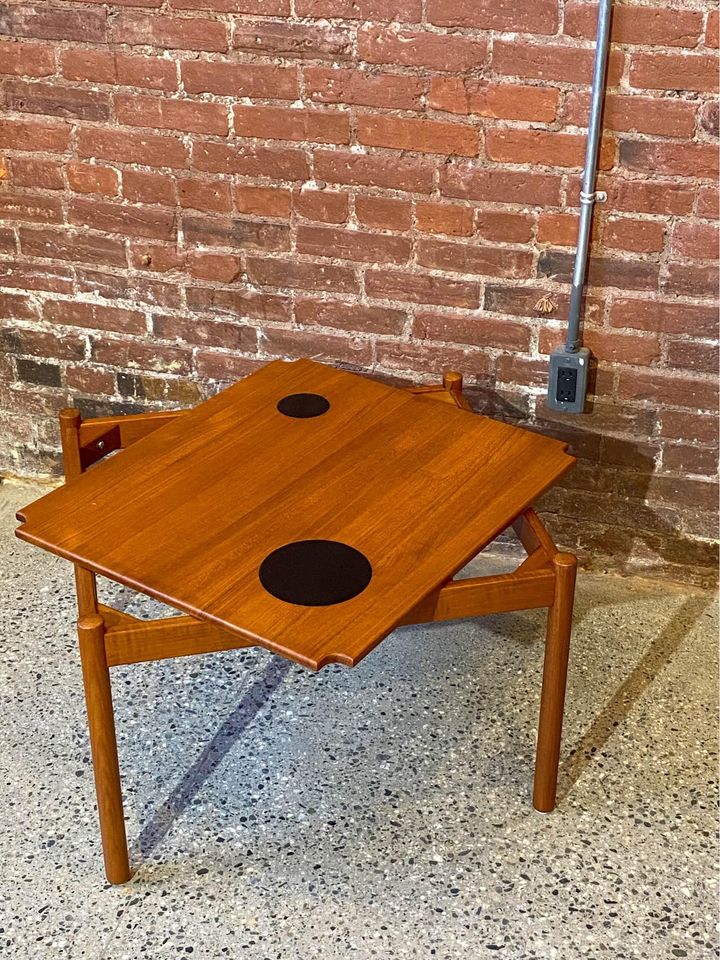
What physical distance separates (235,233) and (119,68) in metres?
0.43

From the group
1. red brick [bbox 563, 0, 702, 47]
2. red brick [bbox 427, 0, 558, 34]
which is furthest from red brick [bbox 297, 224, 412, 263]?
red brick [bbox 563, 0, 702, 47]

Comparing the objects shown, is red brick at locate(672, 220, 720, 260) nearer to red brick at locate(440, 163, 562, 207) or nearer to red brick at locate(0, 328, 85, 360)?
red brick at locate(440, 163, 562, 207)

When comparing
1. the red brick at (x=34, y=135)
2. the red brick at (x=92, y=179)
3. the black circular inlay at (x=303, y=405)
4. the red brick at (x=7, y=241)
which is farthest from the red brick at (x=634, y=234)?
the red brick at (x=7, y=241)

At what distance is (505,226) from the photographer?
2594 millimetres

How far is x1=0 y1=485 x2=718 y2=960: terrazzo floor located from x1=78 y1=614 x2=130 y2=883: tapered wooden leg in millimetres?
73

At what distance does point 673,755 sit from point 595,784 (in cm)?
19

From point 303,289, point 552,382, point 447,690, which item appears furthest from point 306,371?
point 447,690

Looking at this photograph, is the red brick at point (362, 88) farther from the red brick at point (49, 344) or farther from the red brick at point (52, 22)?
the red brick at point (49, 344)

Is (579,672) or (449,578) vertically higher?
(449,578)

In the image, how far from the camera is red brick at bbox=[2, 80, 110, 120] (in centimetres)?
270

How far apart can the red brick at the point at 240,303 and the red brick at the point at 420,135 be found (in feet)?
1.49

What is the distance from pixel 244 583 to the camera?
196 centimetres

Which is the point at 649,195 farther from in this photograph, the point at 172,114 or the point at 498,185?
the point at 172,114

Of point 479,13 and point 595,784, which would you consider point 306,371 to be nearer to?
point 479,13
